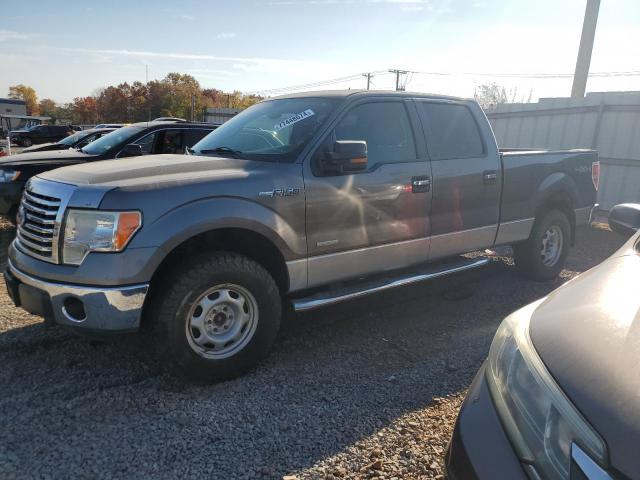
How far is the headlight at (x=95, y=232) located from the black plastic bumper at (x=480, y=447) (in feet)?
6.82

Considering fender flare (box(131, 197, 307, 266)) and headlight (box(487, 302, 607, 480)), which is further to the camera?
fender flare (box(131, 197, 307, 266))

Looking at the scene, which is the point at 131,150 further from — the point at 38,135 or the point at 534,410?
the point at 38,135

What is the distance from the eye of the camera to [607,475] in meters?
1.21

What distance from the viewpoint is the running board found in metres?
3.56

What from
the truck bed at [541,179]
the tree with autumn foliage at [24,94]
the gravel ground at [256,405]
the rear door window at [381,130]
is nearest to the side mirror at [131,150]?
the gravel ground at [256,405]

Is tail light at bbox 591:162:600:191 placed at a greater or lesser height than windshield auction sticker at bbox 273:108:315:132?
lesser

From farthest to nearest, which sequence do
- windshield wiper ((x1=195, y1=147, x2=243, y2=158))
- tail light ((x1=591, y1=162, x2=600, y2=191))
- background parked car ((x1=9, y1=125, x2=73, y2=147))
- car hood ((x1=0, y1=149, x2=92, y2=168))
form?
background parked car ((x1=9, y1=125, x2=73, y2=147))
car hood ((x1=0, y1=149, x2=92, y2=168))
tail light ((x1=591, y1=162, x2=600, y2=191))
windshield wiper ((x1=195, y1=147, x2=243, y2=158))

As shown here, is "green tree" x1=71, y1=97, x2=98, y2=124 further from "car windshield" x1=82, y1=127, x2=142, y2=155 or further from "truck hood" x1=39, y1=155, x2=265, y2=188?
"truck hood" x1=39, y1=155, x2=265, y2=188

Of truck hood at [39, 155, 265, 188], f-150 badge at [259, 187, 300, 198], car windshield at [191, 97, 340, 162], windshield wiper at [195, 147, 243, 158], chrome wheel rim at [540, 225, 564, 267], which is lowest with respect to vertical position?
chrome wheel rim at [540, 225, 564, 267]

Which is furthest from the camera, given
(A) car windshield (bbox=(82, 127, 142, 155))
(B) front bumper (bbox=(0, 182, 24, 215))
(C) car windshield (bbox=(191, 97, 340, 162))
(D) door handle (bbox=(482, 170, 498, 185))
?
(A) car windshield (bbox=(82, 127, 142, 155))

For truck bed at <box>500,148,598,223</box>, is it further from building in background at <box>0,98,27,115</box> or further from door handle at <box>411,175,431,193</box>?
building in background at <box>0,98,27,115</box>

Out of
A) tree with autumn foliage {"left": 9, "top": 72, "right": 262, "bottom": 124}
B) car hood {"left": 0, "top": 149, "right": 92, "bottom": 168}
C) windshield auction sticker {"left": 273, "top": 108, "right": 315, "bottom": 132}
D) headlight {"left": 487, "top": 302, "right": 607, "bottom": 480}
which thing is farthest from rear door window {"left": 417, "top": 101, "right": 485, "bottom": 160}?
tree with autumn foliage {"left": 9, "top": 72, "right": 262, "bottom": 124}

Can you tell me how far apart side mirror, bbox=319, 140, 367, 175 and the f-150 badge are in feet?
0.98

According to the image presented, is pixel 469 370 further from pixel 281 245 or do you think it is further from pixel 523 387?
pixel 523 387
